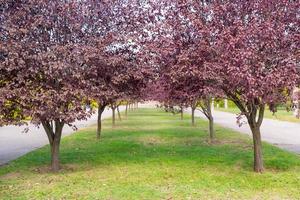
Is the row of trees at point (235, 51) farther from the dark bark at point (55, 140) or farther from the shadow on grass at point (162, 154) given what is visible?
the dark bark at point (55, 140)

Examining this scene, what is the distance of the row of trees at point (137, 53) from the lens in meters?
9.52

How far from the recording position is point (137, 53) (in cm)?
1097

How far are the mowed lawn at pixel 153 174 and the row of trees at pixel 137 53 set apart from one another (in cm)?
95

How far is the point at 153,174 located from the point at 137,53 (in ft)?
9.27

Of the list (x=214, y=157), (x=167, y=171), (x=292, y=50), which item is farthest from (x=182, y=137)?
(x=292, y=50)

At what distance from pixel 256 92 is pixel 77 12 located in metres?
4.31

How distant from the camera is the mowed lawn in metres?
8.59

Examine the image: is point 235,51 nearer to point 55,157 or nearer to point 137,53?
point 137,53

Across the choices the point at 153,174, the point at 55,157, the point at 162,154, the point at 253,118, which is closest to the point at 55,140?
the point at 55,157

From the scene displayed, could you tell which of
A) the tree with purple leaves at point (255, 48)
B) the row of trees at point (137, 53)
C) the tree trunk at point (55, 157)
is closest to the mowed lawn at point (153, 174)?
the tree trunk at point (55, 157)

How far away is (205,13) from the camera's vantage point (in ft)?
33.8

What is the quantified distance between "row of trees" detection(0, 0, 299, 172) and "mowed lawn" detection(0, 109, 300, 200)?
945mm

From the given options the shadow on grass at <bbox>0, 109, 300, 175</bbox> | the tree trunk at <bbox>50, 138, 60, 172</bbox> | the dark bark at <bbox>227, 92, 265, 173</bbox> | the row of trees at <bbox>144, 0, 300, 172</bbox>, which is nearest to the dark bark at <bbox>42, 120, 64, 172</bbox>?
the tree trunk at <bbox>50, 138, 60, 172</bbox>

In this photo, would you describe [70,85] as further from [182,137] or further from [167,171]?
[182,137]
